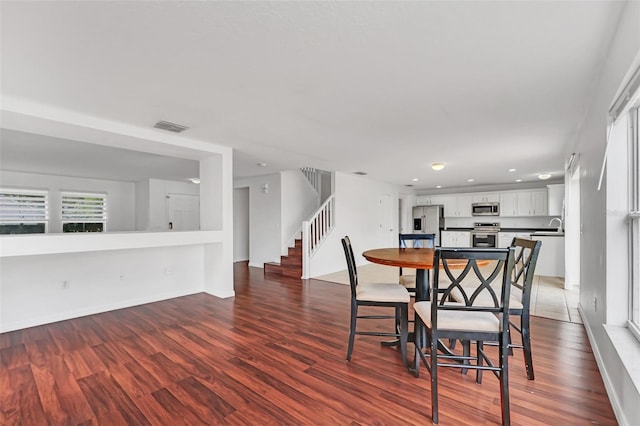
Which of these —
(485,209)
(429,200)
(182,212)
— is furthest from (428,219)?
(182,212)

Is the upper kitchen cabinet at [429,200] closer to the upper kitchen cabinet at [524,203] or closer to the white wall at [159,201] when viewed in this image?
the upper kitchen cabinet at [524,203]

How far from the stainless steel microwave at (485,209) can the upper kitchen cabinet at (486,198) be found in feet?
0.31

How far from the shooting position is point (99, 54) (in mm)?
1910

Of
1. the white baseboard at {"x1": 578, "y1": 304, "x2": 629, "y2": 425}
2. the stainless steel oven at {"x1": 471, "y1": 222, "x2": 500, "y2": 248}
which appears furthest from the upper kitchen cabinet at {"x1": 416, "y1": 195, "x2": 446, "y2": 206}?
the white baseboard at {"x1": 578, "y1": 304, "x2": 629, "y2": 425}

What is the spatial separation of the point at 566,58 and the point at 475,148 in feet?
8.36

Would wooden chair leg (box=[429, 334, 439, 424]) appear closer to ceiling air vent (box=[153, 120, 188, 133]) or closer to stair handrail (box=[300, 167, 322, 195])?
ceiling air vent (box=[153, 120, 188, 133])

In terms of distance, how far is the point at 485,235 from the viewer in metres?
8.46

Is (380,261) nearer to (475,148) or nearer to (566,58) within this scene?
(566,58)

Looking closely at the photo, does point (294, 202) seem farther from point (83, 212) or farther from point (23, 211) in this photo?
point (23, 211)

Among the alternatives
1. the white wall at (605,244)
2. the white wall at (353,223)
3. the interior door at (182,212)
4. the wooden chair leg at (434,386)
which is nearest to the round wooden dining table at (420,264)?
the wooden chair leg at (434,386)

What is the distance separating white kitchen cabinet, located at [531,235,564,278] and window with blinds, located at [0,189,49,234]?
1072 cm

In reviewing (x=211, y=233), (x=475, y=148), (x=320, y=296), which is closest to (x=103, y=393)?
(x=211, y=233)

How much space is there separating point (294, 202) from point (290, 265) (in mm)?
1620

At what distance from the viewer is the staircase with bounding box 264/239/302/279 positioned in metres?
6.07
